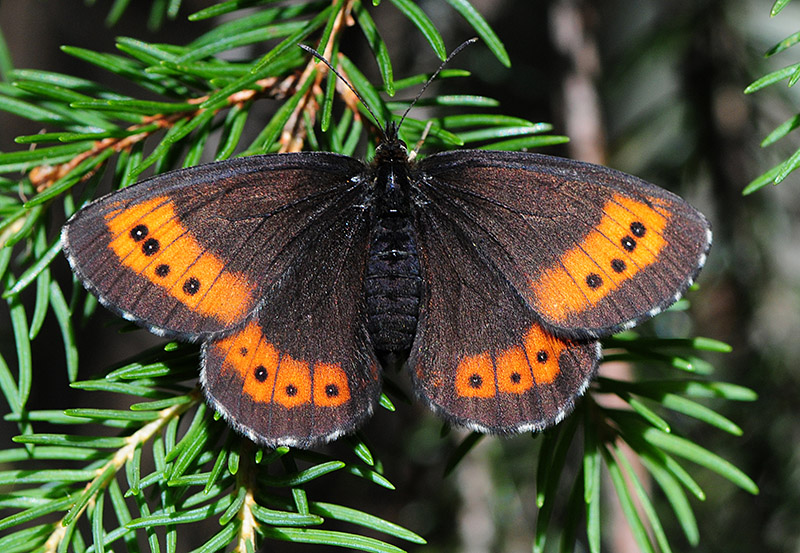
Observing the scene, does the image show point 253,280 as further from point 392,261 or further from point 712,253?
point 712,253

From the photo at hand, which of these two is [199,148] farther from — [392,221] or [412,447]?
[412,447]

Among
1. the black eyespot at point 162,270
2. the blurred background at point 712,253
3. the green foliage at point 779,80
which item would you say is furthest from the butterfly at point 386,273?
the blurred background at point 712,253

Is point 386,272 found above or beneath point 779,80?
beneath

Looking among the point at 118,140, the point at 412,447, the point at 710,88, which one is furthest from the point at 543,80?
the point at 118,140

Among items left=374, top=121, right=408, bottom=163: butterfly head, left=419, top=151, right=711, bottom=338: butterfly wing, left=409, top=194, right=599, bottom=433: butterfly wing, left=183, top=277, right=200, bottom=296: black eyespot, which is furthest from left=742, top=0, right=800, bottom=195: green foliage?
left=183, top=277, right=200, bottom=296: black eyespot

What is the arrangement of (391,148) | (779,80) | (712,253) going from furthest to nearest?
(712,253) < (391,148) < (779,80)

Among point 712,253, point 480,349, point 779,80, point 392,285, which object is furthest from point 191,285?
point 712,253

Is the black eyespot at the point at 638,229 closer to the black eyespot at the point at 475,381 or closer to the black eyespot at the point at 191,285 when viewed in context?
the black eyespot at the point at 475,381

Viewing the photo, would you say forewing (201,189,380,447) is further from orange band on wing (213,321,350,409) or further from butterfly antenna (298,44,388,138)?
butterfly antenna (298,44,388,138)
